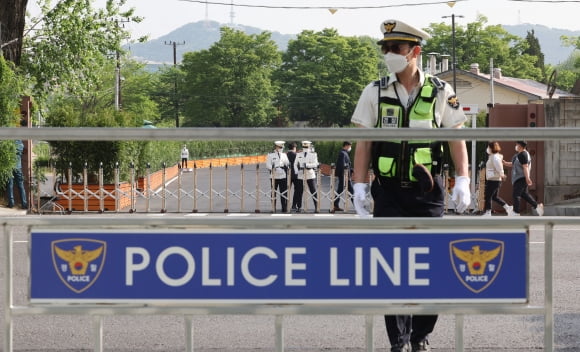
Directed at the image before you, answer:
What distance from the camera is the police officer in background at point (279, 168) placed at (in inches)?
1019

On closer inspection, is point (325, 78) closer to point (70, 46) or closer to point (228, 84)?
point (228, 84)

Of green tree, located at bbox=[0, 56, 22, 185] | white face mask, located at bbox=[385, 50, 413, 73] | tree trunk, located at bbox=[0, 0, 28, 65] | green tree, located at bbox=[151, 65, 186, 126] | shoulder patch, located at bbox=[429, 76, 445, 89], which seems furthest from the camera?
green tree, located at bbox=[151, 65, 186, 126]

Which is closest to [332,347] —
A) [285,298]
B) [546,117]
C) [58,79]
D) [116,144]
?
[285,298]

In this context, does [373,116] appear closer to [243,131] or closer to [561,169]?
[243,131]

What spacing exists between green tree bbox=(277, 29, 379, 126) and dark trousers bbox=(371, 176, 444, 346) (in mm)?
109963

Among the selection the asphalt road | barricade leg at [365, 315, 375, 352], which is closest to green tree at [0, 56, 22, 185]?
the asphalt road

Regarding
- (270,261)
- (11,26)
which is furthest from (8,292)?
(11,26)

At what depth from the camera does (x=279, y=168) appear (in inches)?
1026

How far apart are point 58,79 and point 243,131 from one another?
88.5 feet

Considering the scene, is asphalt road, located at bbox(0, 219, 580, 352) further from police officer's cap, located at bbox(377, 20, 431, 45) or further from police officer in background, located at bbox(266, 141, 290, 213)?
police officer in background, located at bbox(266, 141, 290, 213)

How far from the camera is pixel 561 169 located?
2481 centimetres

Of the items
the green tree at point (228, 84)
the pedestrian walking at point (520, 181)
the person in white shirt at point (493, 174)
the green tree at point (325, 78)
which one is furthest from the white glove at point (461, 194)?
the green tree at point (325, 78)

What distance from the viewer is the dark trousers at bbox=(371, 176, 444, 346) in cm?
559

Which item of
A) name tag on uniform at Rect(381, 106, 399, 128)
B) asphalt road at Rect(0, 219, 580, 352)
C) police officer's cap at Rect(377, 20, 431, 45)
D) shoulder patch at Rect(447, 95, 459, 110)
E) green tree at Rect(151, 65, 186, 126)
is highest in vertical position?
green tree at Rect(151, 65, 186, 126)
